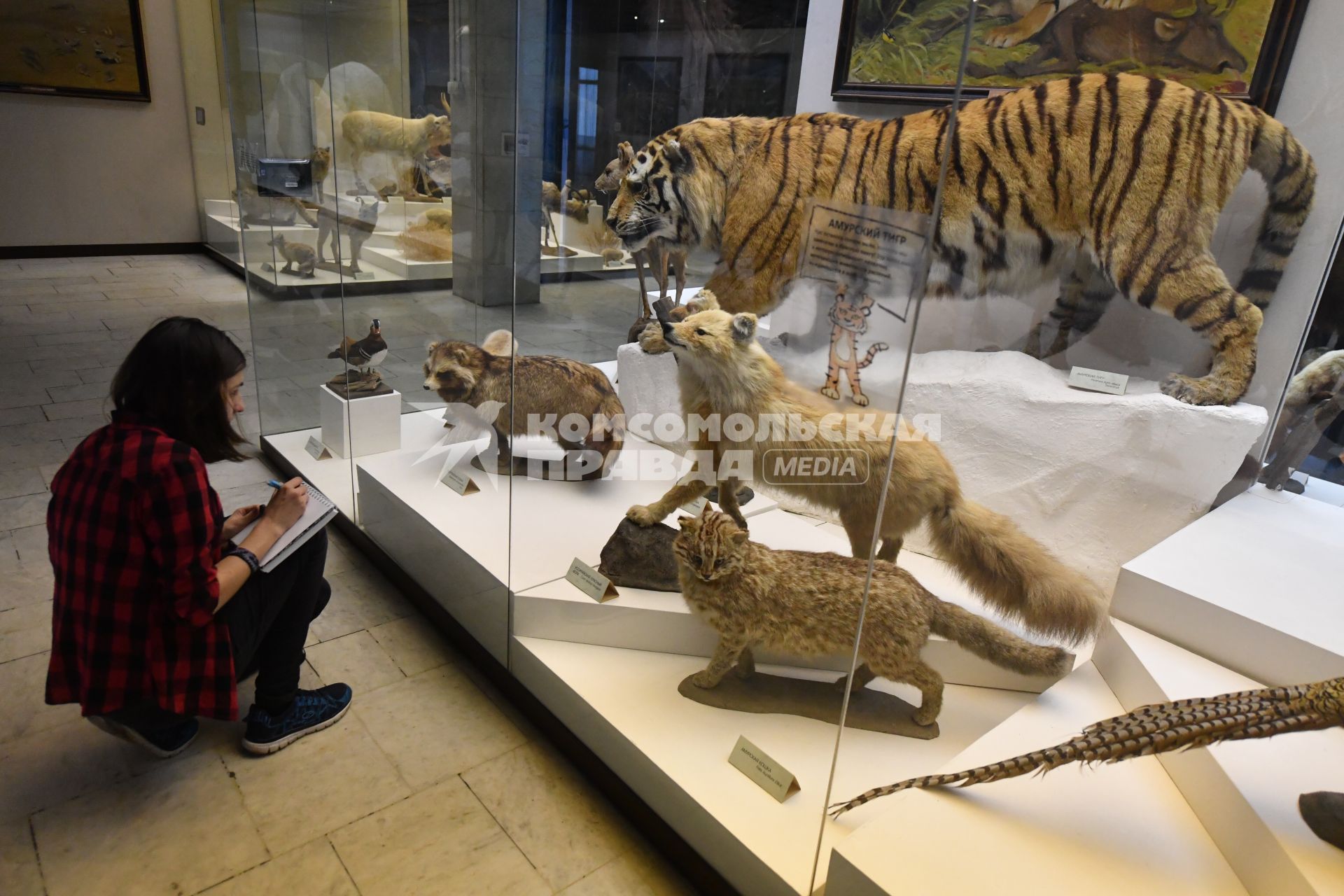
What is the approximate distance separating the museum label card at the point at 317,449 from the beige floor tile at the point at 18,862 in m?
1.90

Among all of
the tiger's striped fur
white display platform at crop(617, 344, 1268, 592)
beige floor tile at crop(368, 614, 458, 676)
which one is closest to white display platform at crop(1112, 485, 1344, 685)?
white display platform at crop(617, 344, 1268, 592)

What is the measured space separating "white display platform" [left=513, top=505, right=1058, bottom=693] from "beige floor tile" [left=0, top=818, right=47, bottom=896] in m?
1.08

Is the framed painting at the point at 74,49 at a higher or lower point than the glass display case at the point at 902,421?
higher

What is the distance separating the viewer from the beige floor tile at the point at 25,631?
2.28 meters

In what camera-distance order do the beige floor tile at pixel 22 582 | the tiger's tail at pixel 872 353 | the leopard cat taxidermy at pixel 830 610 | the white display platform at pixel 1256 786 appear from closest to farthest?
the white display platform at pixel 1256 786
the tiger's tail at pixel 872 353
the leopard cat taxidermy at pixel 830 610
the beige floor tile at pixel 22 582

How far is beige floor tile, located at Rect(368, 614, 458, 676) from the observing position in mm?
2389

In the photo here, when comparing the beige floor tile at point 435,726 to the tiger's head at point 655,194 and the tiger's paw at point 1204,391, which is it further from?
the tiger's paw at point 1204,391


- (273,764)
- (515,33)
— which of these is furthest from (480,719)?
(515,33)

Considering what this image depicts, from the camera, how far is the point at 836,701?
179cm

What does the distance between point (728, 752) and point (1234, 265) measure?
1.63 m

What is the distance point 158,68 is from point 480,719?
27.1 feet

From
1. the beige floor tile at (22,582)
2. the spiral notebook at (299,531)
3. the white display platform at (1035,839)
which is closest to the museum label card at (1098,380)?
the white display platform at (1035,839)

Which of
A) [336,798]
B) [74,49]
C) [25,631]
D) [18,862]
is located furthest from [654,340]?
[74,49]

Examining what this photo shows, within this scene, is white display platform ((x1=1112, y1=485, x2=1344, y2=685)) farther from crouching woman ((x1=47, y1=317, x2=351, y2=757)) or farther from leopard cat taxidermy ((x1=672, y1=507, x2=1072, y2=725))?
crouching woman ((x1=47, y1=317, x2=351, y2=757))
